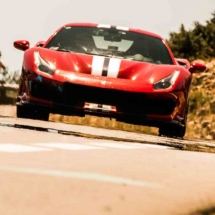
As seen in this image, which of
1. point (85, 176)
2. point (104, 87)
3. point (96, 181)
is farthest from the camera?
point (104, 87)

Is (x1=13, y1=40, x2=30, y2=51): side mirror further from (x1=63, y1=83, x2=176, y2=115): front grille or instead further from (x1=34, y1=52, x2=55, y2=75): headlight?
(x1=63, y1=83, x2=176, y2=115): front grille

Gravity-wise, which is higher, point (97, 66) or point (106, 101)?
point (97, 66)

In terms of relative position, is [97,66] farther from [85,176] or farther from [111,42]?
[85,176]

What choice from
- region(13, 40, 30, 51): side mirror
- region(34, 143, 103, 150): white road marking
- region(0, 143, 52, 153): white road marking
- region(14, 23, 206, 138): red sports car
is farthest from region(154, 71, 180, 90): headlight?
region(0, 143, 52, 153): white road marking

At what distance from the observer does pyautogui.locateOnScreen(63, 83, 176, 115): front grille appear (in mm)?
7145

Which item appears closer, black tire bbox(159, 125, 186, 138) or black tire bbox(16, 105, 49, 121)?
black tire bbox(16, 105, 49, 121)

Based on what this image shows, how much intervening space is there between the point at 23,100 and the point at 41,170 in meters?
4.68

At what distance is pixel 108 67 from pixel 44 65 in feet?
2.23

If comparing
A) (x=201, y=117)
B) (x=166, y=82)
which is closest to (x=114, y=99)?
(x=166, y=82)

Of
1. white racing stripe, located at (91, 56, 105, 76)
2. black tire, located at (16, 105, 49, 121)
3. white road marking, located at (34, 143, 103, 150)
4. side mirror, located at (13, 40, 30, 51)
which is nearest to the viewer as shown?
white road marking, located at (34, 143, 103, 150)

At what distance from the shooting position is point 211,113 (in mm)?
16062

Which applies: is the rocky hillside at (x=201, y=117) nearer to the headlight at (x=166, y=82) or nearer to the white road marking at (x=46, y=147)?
the headlight at (x=166, y=82)

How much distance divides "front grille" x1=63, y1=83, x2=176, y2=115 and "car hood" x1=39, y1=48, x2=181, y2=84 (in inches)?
7.4

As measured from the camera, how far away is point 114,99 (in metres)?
7.20
